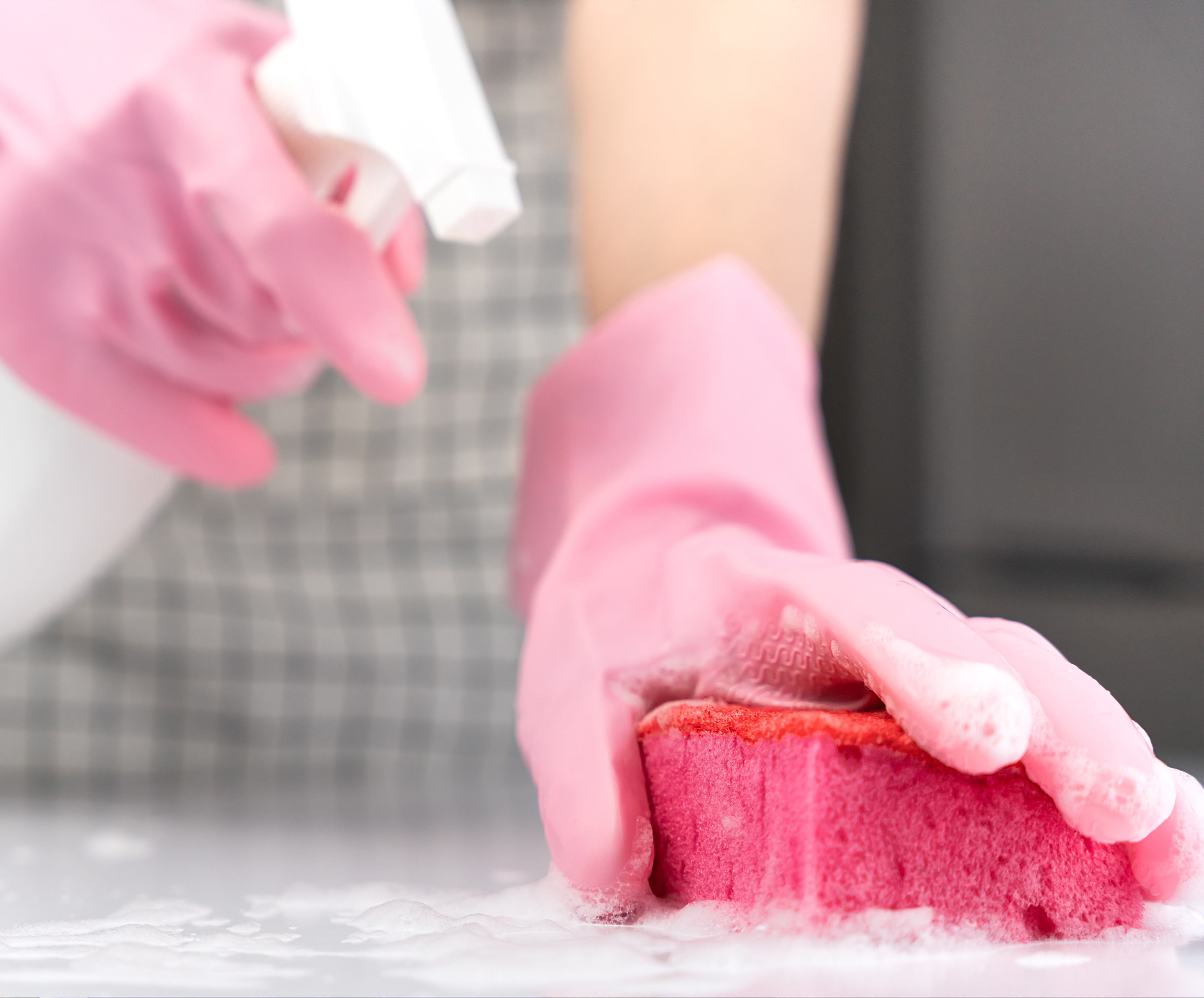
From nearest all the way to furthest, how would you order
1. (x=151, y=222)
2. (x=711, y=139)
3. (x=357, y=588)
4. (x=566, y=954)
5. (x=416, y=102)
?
(x=566, y=954) < (x=416, y=102) < (x=151, y=222) < (x=711, y=139) < (x=357, y=588)

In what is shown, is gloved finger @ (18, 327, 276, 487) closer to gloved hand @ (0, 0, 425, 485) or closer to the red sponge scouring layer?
gloved hand @ (0, 0, 425, 485)


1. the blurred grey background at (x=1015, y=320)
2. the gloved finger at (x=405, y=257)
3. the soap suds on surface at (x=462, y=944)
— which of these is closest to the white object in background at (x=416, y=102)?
the gloved finger at (x=405, y=257)

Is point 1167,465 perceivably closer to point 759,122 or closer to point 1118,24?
point 1118,24

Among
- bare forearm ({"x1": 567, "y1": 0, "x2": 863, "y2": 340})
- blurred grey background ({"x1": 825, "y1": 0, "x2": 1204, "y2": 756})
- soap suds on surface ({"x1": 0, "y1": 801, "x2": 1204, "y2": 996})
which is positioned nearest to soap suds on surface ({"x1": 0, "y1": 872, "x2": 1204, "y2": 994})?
soap suds on surface ({"x1": 0, "y1": 801, "x2": 1204, "y2": 996})

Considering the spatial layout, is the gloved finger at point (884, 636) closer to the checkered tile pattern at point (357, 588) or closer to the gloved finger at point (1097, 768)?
the gloved finger at point (1097, 768)

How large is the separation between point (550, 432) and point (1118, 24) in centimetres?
106

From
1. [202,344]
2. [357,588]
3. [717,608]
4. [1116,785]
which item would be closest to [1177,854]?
[1116,785]

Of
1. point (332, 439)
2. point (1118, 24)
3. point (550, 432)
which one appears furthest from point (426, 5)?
point (1118, 24)

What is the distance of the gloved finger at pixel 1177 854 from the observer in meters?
0.28

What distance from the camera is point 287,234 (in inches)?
17.3

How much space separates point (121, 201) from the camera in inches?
18.3

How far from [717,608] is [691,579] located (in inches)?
0.9

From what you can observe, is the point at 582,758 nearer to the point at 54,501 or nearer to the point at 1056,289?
the point at 54,501

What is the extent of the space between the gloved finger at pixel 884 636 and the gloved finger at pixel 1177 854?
2.3 inches
